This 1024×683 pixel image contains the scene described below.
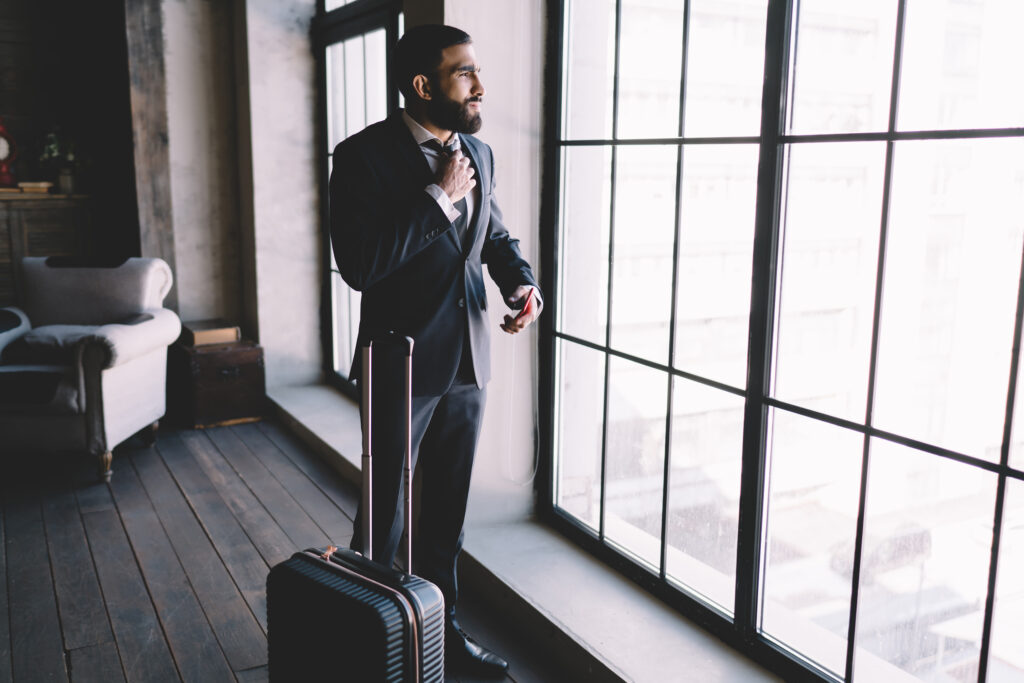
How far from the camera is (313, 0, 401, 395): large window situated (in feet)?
13.2

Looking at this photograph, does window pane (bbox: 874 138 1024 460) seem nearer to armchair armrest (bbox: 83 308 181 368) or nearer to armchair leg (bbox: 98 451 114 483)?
armchair armrest (bbox: 83 308 181 368)

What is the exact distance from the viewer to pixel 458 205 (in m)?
2.09

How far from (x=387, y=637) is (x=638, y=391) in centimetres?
119

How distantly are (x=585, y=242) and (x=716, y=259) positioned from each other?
0.59 metres

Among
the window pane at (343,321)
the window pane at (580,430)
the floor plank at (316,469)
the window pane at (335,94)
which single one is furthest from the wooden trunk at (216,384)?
the window pane at (580,430)

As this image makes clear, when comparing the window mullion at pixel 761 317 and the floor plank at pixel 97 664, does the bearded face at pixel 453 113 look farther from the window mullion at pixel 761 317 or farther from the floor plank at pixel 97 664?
the floor plank at pixel 97 664

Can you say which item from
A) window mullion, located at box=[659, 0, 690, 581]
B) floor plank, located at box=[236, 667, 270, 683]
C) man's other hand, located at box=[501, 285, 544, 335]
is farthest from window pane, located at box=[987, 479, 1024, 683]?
floor plank, located at box=[236, 667, 270, 683]

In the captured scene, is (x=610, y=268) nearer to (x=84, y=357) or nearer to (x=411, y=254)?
(x=411, y=254)

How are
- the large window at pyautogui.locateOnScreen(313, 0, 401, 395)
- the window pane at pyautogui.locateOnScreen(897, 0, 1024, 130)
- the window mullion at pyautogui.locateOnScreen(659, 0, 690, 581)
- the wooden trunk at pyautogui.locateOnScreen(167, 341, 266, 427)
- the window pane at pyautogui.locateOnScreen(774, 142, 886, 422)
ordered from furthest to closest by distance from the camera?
1. the wooden trunk at pyautogui.locateOnScreen(167, 341, 266, 427)
2. the large window at pyautogui.locateOnScreen(313, 0, 401, 395)
3. the window mullion at pyautogui.locateOnScreen(659, 0, 690, 581)
4. the window pane at pyautogui.locateOnScreen(774, 142, 886, 422)
5. the window pane at pyautogui.locateOnScreen(897, 0, 1024, 130)

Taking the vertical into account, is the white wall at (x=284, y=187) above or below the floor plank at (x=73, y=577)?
above

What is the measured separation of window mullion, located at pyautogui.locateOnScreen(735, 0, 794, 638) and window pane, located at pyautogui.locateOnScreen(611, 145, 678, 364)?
327 mm

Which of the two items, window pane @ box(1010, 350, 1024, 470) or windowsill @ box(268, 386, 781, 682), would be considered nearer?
window pane @ box(1010, 350, 1024, 470)

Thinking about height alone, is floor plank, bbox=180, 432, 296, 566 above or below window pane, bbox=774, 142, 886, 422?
below

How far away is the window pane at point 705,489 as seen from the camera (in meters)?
2.20
